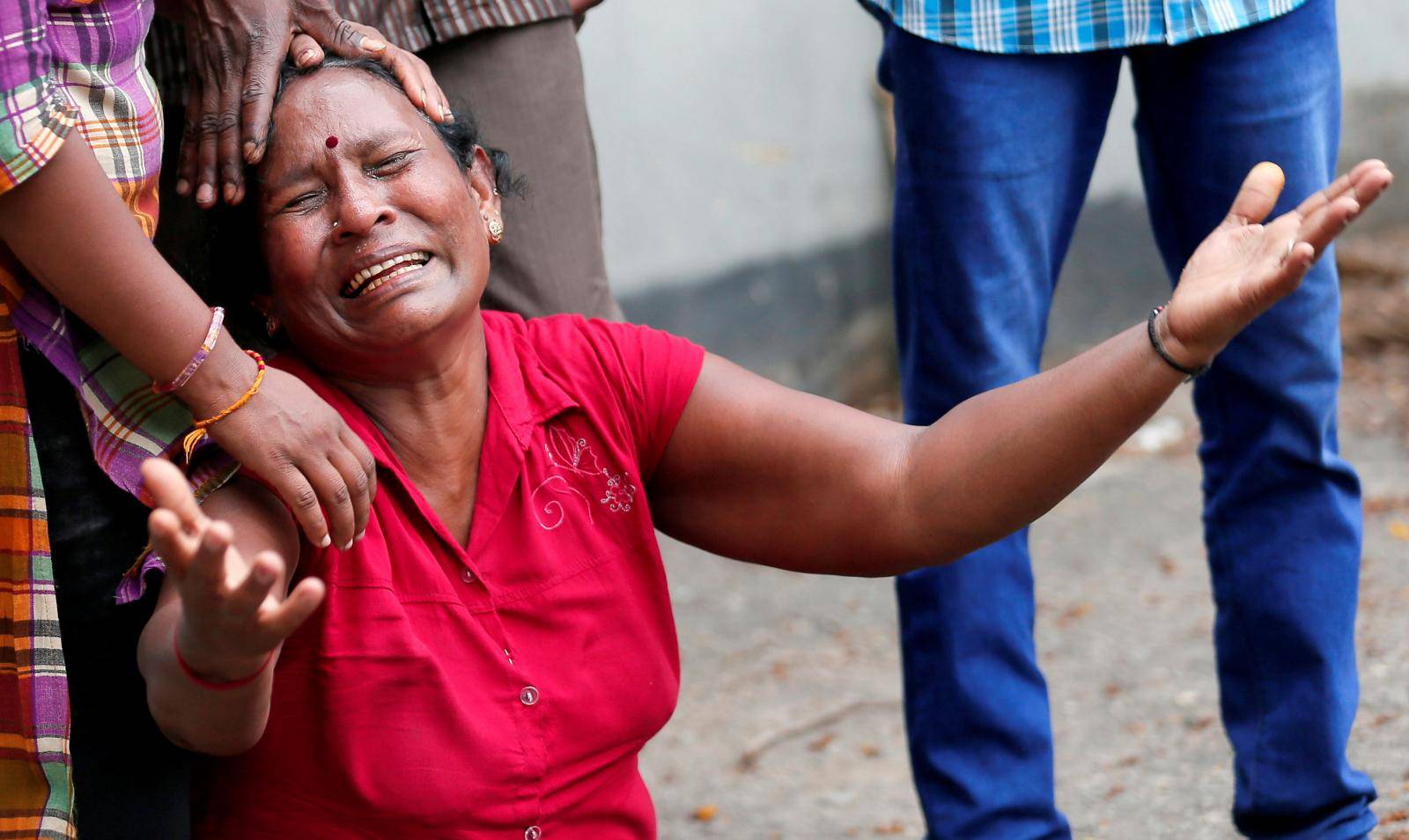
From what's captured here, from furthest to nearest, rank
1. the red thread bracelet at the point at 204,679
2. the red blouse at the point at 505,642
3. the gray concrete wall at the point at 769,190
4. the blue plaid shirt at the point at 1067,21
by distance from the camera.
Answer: the gray concrete wall at the point at 769,190 → the blue plaid shirt at the point at 1067,21 → the red blouse at the point at 505,642 → the red thread bracelet at the point at 204,679

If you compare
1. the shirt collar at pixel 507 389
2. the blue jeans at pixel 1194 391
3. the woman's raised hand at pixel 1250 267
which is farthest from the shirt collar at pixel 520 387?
the woman's raised hand at pixel 1250 267

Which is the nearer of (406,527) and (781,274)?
(406,527)

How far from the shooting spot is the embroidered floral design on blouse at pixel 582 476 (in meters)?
2.05

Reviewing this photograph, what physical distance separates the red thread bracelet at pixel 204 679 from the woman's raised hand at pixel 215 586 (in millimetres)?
31

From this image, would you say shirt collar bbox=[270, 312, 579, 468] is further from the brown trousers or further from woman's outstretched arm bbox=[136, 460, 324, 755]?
the brown trousers

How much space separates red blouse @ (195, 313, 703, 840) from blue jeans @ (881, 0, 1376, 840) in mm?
550

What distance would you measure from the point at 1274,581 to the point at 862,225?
136 inches

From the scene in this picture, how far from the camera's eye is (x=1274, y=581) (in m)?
2.51

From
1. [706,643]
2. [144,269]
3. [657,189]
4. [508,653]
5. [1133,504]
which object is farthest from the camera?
[657,189]

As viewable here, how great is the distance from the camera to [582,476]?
2070 millimetres

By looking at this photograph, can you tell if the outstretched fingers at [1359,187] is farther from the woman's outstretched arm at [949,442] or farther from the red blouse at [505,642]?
the red blouse at [505,642]

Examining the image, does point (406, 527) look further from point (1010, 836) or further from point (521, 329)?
point (1010, 836)

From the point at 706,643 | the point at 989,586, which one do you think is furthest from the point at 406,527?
the point at 706,643

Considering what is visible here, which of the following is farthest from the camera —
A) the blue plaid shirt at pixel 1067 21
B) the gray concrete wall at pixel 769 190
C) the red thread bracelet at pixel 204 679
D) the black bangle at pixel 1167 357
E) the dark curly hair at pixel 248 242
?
the gray concrete wall at pixel 769 190
